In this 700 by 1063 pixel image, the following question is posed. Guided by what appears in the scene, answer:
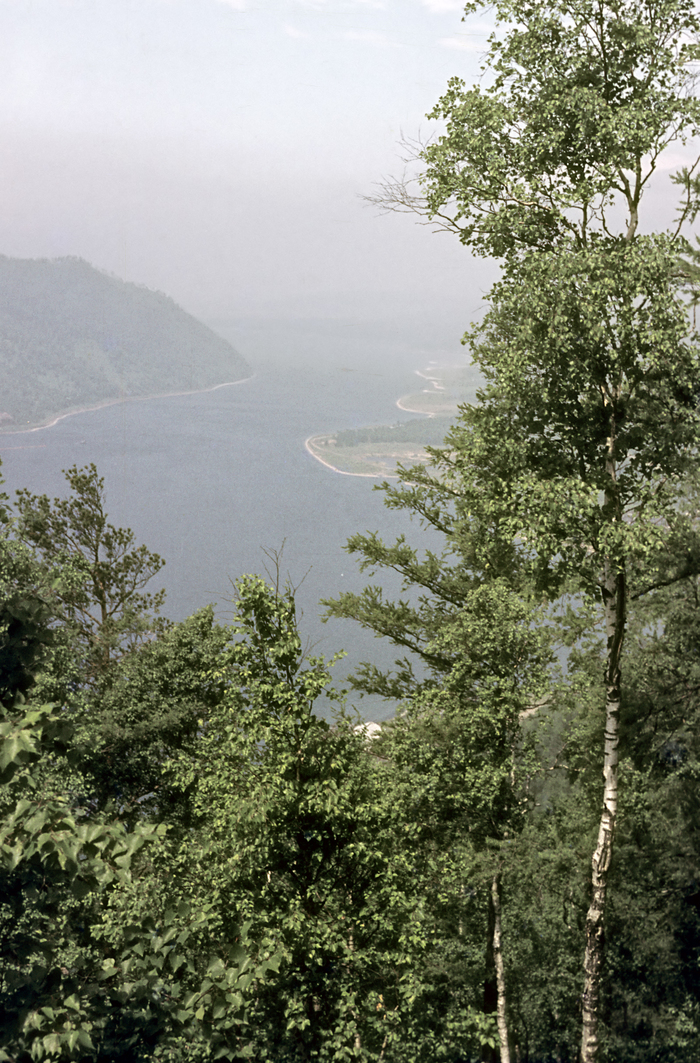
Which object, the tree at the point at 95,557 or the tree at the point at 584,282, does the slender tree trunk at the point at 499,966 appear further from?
the tree at the point at 95,557

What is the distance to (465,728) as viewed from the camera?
12.5 meters

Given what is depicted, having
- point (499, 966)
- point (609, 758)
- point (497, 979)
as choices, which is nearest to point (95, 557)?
point (497, 979)

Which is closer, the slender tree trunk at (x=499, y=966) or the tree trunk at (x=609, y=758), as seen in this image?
the tree trunk at (x=609, y=758)

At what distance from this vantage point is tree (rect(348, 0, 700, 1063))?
309 inches

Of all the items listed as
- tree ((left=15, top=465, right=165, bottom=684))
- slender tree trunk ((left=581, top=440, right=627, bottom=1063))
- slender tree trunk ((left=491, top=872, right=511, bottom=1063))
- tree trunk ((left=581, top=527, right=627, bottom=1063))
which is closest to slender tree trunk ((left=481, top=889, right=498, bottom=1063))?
slender tree trunk ((left=491, top=872, right=511, bottom=1063))

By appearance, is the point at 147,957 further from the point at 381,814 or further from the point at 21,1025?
the point at 381,814

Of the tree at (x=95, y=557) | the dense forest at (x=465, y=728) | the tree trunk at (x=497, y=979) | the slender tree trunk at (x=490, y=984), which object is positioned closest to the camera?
the dense forest at (x=465, y=728)

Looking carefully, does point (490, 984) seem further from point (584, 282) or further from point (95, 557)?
point (95, 557)

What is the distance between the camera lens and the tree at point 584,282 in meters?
7.84

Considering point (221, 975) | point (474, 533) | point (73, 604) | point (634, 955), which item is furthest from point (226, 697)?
point (73, 604)

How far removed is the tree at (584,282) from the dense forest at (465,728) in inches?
1.5

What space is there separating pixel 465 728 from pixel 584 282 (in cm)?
726

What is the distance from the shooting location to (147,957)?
3.35m

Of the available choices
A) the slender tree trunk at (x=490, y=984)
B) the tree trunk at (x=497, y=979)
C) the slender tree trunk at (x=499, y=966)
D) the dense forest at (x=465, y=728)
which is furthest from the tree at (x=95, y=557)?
the slender tree trunk at (x=499, y=966)
